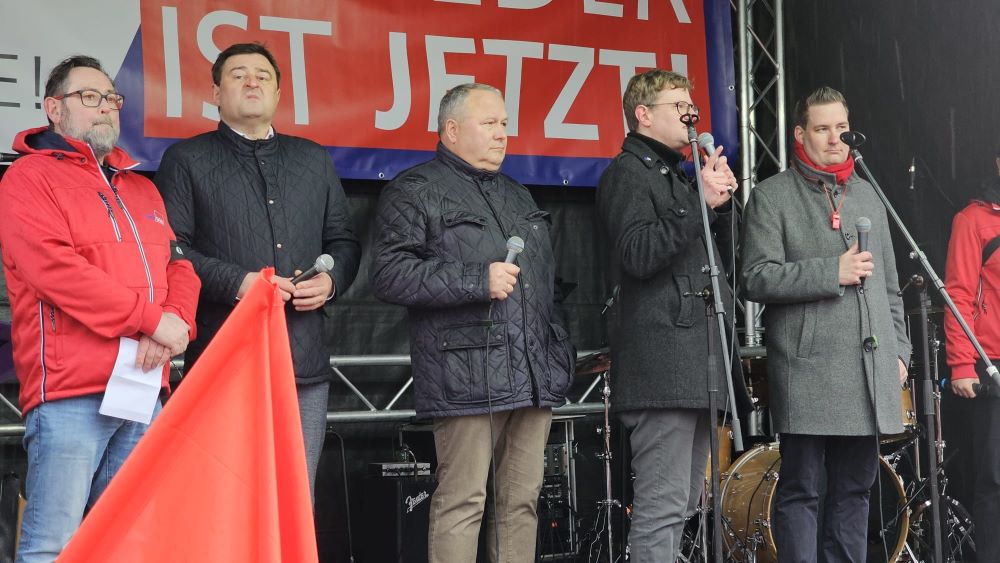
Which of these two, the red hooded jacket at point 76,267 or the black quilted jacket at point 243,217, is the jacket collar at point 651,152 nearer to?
the black quilted jacket at point 243,217

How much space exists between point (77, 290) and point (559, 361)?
5.14ft

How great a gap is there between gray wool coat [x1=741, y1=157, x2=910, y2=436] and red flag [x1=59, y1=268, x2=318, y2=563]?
2.32m

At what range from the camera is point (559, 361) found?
3715mm

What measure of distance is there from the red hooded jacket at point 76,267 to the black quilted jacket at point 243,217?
27cm

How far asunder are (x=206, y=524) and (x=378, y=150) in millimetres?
3628

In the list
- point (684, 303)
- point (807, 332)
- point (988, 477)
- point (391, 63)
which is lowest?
point (988, 477)

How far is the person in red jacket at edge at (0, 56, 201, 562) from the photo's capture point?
117 inches

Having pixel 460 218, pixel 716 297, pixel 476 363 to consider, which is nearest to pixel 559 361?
pixel 476 363

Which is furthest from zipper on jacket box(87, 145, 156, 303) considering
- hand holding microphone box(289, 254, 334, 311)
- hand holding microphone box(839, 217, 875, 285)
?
hand holding microphone box(839, 217, 875, 285)

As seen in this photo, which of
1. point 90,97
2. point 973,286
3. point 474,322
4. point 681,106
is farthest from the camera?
point 973,286

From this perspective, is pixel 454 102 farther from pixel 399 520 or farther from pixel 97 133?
pixel 399 520

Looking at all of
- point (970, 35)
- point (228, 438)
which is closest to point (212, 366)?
point (228, 438)

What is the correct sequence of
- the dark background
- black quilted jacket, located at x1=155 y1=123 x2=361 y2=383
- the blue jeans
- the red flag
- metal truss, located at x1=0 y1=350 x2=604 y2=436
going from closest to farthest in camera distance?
the red flag, the blue jeans, black quilted jacket, located at x1=155 y1=123 x2=361 y2=383, metal truss, located at x1=0 y1=350 x2=604 y2=436, the dark background

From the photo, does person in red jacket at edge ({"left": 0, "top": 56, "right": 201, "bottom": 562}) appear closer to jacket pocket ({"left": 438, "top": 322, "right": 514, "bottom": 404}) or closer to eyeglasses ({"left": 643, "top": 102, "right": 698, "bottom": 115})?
jacket pocket ({"left": 438, "top": 322, "right": 514, "bottom": 404})
